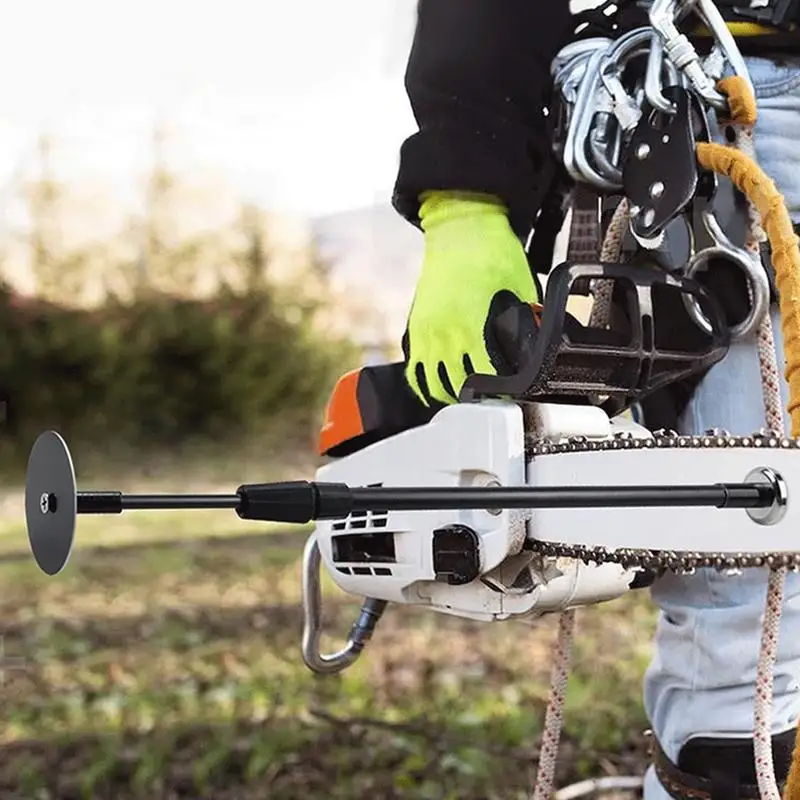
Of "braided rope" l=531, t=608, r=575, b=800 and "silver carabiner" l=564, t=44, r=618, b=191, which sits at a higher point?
"silver carabiner" l=564, t=44, r=618, b=191

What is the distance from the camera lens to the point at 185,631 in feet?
11.2

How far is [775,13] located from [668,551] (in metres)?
0.54

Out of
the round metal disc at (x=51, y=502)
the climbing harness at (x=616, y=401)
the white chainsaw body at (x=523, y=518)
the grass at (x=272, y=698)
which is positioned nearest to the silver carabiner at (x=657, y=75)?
the climbing harness at (x=616, y=401)

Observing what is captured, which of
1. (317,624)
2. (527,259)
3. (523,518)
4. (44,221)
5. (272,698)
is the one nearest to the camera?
(523,518)

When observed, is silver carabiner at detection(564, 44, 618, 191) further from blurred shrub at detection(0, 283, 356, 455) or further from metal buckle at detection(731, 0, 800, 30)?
blurred shrub at detection(0, 283, 356, 455)

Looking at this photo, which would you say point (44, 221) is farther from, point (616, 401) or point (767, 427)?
point (767, 427)

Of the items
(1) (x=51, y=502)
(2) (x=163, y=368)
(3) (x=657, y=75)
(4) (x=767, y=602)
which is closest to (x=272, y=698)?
(4) (x=767, y=602)

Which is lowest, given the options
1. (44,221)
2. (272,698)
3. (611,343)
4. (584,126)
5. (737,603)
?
(272,698)

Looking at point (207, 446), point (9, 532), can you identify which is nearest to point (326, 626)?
point (9, 532)

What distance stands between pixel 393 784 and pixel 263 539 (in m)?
3.16

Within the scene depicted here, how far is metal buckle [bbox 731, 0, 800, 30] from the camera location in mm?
1030

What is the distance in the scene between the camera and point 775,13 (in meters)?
1.03

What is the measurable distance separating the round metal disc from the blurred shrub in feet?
19.4

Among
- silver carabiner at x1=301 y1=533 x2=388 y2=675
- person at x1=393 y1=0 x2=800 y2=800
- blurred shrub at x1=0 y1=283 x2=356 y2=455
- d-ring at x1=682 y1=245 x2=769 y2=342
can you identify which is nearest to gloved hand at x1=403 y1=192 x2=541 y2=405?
person at x1=393 y1=0 x2=800 y2=800
